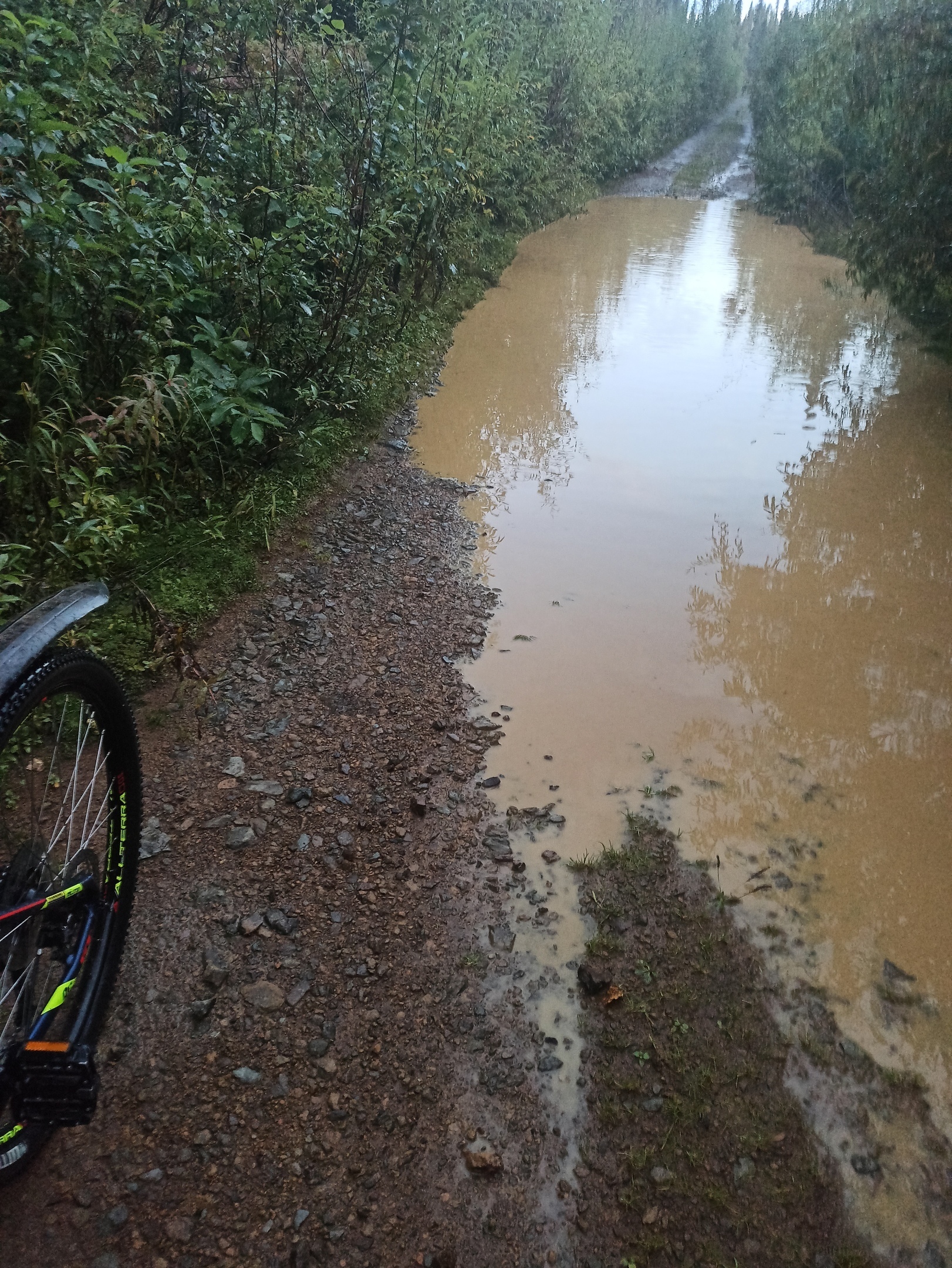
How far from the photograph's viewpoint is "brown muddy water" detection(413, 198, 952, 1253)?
3.12 metres

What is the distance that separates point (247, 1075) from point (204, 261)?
4.60 metres

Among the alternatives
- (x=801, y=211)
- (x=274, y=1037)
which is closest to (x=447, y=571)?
(x=274, y=1037)

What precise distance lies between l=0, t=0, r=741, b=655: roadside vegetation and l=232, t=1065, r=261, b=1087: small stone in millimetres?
1907

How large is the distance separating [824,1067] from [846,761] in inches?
68.7

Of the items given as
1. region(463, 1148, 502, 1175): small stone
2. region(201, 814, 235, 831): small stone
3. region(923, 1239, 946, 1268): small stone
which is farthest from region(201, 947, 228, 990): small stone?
region(923, 1239, 946, 1268): small stone

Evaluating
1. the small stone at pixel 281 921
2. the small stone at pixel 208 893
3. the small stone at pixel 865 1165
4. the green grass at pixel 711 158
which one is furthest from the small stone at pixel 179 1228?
the green grass at pixel 711 158

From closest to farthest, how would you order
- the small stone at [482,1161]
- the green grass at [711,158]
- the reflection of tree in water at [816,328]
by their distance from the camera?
the small stone at [482,1161]
the reflection of tree in water at [816,328]
the green grass at [711,158]

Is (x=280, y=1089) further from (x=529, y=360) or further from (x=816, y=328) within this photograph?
(x=816, y=328)

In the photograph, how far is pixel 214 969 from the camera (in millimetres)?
2758

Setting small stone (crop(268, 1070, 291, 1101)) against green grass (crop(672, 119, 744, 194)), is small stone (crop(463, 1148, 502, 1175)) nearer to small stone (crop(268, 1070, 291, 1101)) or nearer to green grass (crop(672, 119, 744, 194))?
small stone (crop(268, 1070, 291, 1101))

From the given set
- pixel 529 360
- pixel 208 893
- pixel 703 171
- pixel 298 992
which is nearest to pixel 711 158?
pixel 703 171

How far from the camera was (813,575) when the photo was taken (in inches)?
226

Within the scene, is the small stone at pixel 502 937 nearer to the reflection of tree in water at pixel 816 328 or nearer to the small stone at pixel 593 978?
the small stone at pixel 593 978

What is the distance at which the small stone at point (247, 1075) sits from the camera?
2.48 m
